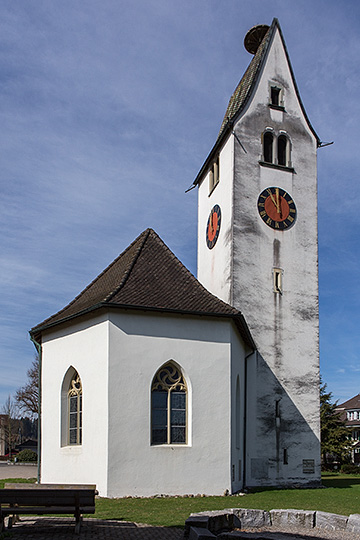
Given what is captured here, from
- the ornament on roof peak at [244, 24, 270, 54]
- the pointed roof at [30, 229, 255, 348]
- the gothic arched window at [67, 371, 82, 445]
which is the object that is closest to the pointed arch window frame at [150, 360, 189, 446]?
the pointed roof at [30, 229, 255, 348]

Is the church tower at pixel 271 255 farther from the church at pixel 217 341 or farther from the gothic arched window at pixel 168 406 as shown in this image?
the gothic arched window at pixel 168 406

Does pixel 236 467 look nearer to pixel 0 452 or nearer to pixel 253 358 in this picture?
pixel 253 358

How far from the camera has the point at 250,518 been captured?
10.6 metres

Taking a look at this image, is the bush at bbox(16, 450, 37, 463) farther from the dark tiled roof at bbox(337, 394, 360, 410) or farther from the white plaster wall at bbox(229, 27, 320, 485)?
the dark tiled roof at bbox(337, 394, 360, 410)

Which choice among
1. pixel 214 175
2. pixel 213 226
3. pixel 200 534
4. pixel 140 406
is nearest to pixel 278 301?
pixel 213 226

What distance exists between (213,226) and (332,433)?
951 inches

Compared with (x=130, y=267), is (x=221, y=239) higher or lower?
higher

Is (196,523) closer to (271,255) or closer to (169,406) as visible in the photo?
(169,406)

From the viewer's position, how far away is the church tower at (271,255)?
2219cm

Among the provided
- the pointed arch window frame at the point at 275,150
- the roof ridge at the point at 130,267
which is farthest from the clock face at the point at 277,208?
the roof ridge at the point at 130,267

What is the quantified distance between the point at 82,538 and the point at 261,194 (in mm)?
17509

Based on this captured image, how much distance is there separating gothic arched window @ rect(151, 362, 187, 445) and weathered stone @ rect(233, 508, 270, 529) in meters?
6.06

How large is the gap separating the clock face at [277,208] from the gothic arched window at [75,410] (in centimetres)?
1074

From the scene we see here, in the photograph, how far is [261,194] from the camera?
24156mm
